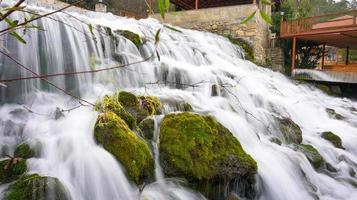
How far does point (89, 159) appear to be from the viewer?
381 centimetres

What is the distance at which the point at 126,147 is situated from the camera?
13.1ft

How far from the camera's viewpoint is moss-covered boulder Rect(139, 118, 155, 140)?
4.61 m

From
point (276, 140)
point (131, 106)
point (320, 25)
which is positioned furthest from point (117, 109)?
point (320, 25)

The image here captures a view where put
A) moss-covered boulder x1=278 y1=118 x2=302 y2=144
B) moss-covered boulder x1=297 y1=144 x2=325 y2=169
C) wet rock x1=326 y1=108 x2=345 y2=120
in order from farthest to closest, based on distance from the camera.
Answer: wet rock x1=326 y1=108 x2=345 y2=120 → moss-covered boulder x1=278 y1=118 x2=302 y2=144 → moss-covered boulder x1=297 y1=144 x2=325 y2=169

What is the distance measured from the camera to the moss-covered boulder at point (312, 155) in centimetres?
546

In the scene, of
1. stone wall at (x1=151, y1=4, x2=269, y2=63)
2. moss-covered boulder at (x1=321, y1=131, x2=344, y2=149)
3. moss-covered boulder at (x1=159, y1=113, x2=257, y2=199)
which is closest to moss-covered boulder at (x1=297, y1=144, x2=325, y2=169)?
moss-covered boulder at (x1=321, y1=131, x2=344, y2=149)

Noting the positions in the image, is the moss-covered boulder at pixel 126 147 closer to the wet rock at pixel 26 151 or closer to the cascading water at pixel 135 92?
the cascading water at pixel 135 92

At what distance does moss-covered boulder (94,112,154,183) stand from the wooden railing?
11.7m

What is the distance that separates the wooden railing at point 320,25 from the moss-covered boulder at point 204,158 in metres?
10.8

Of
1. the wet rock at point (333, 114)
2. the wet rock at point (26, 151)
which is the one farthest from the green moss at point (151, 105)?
the wet rock at point (333, 114)

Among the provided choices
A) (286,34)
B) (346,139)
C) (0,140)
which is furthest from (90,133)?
(286,34)

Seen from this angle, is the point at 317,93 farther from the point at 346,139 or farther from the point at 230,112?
the point at 230,112

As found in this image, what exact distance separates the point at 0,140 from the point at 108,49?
3.48 metres

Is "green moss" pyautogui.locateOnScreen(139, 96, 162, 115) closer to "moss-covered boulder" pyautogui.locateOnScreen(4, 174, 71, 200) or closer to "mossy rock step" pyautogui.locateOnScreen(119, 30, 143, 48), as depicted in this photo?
"moss-covered boulder" pyautogui.locateOnScreen(4, 174, 71, 200)
